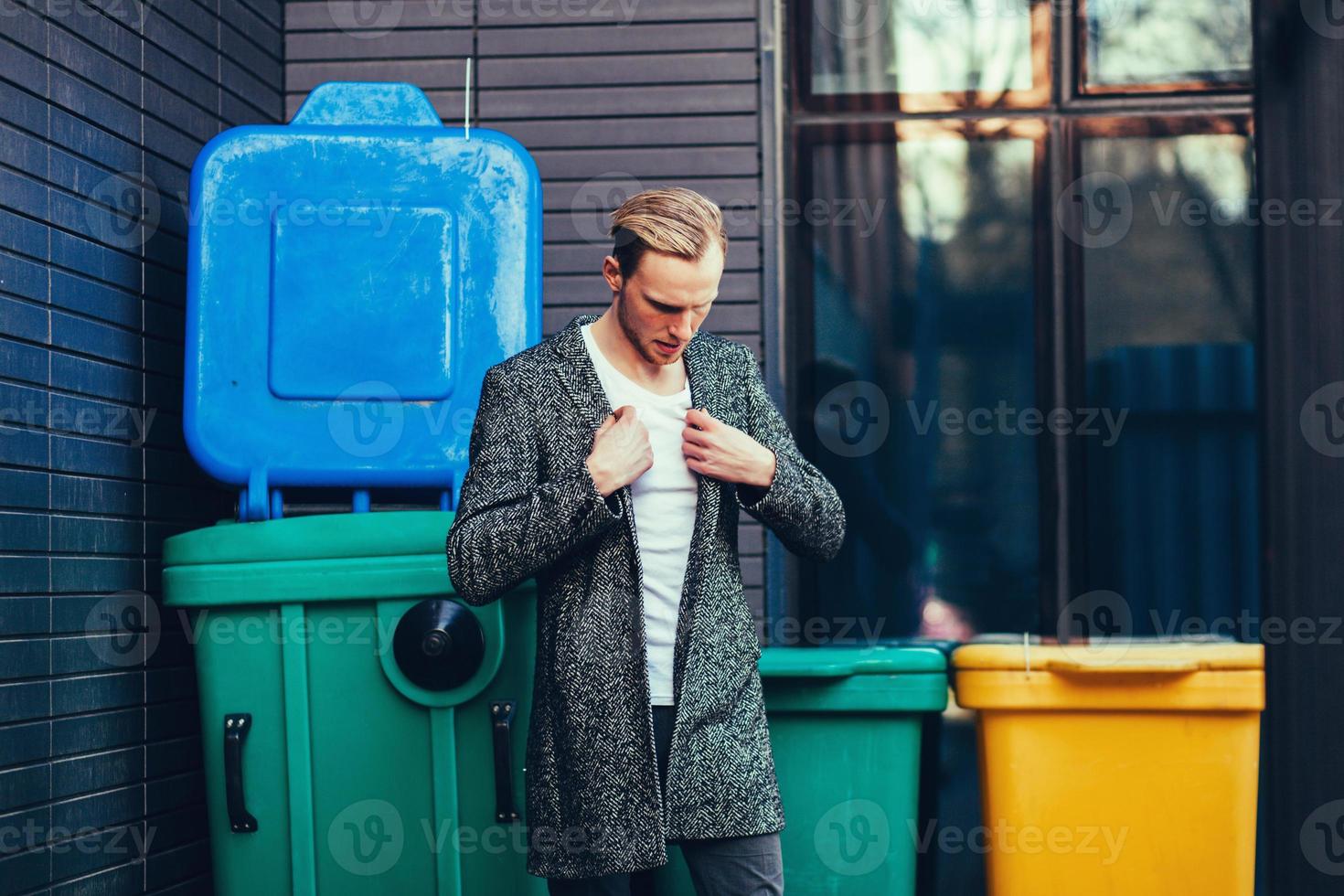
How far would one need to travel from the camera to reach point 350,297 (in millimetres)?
2984

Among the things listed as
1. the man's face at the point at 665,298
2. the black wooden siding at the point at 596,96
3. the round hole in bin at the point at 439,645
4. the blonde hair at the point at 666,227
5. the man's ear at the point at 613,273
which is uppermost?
the black wooden siding at the point at 596,96

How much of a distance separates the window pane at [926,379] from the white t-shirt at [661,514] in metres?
1.86

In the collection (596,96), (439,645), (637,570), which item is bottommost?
(439,645)

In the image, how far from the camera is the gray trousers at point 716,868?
2043 millimetres

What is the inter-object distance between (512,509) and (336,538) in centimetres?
73

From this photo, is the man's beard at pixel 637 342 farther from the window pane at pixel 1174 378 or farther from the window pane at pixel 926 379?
the window pane at pixel 1174 378

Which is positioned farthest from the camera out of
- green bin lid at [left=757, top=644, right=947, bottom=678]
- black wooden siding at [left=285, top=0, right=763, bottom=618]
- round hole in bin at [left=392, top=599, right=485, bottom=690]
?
black wooden siding at [left=285, top=0, right=763, bottom=618]

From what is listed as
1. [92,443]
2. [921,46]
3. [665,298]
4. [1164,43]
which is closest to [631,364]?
[665,298]

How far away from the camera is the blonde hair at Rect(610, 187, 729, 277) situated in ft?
6.67

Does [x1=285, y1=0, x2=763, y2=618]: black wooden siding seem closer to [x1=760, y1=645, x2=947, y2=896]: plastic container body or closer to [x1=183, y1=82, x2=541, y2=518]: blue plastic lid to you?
[x1=183, y1=82, x2=541, y2=518]: blue plastic lid

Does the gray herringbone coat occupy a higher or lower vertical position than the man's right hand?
lower

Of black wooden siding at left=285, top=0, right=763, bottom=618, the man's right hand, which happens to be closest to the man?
the man's right hand

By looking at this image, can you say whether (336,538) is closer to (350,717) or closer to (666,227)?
(350,717)

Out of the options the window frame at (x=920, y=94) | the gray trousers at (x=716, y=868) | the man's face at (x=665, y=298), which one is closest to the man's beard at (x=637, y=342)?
the man's face at (x=665, y=298)
